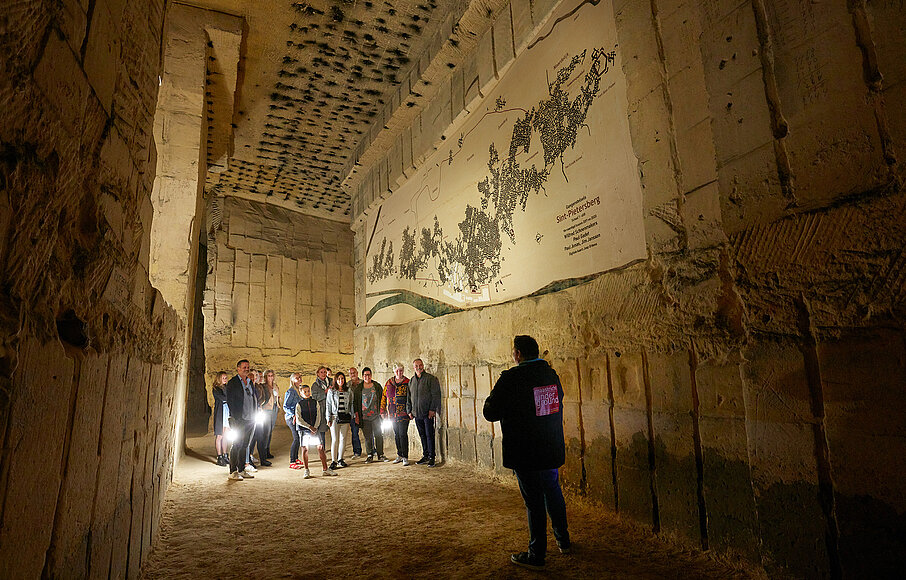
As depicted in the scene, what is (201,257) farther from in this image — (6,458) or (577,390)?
(6,458)

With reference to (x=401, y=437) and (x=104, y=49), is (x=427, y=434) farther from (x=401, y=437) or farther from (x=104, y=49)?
(x=104, y=49)

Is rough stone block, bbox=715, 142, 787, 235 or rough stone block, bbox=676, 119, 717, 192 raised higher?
rough stone block, bbox=676, 119, 717, 192

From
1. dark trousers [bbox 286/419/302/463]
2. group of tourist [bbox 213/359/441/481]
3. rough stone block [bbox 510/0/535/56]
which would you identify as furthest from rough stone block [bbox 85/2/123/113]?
dark trousers [bbox 286/419/302/463]

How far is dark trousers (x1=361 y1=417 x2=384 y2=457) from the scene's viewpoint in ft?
24.6

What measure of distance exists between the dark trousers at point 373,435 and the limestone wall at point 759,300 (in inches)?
156

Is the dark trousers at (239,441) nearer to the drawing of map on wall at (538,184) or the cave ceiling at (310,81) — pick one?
the drawing of map on wall at (538,184)

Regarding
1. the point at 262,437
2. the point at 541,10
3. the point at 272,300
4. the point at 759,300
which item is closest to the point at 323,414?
the point at 262,437

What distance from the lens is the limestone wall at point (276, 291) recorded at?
10.7 meters

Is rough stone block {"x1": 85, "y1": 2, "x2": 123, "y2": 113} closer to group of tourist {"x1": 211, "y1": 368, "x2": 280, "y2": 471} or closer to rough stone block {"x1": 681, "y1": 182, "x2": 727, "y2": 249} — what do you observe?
rough stone block {"x1": 681, "y1": 182, "x2": 727, "y2": 249}

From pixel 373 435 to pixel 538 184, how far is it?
4.85m

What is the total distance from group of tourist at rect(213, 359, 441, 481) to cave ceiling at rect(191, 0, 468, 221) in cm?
474

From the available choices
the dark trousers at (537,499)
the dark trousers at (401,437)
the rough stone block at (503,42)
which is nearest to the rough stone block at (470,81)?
the rough stone block at (503,42)

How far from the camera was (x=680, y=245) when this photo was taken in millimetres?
3445

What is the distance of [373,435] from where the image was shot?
752 cm
